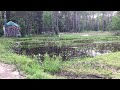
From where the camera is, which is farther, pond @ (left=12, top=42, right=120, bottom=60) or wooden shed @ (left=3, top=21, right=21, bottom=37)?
pond @ (left=12, top=42, right=120, bottom=60)

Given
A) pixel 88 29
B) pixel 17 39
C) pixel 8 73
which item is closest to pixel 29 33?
pixel 17 39

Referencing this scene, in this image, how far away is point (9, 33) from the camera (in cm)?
793

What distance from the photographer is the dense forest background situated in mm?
7638

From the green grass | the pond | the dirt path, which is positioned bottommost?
the pond

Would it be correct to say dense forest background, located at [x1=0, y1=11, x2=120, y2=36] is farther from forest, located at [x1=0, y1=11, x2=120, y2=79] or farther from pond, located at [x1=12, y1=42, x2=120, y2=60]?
pond, located at [x1=12, y1=42, x2=120, y2=60]

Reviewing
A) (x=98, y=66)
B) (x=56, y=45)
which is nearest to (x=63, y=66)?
(x=98, y=66)

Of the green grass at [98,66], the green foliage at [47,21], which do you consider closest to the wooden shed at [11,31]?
the green foliage at [47,21]

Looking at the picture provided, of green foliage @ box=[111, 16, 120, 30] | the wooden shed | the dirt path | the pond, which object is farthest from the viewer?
green foliage @ box=[111, 16, 120, 30]

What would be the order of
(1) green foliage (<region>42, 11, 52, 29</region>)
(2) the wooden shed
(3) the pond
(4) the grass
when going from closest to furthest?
(4) the grass < (2) the wooden shed < (1) green foliage (<region>42, 11, 52, 29</region>) < (3) the pond

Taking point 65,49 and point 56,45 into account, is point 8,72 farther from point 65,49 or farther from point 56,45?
point 56,45

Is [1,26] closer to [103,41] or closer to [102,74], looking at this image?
[102,74]

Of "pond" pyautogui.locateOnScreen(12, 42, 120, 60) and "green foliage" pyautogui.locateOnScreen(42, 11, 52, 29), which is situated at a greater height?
"green foliage" pyautogui.locateOnScreen(42, 11, 52, 29)

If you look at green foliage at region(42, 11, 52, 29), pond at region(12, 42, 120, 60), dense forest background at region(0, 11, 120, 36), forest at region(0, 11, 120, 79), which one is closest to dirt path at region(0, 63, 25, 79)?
forest at region(0, 11, 120, 79)
